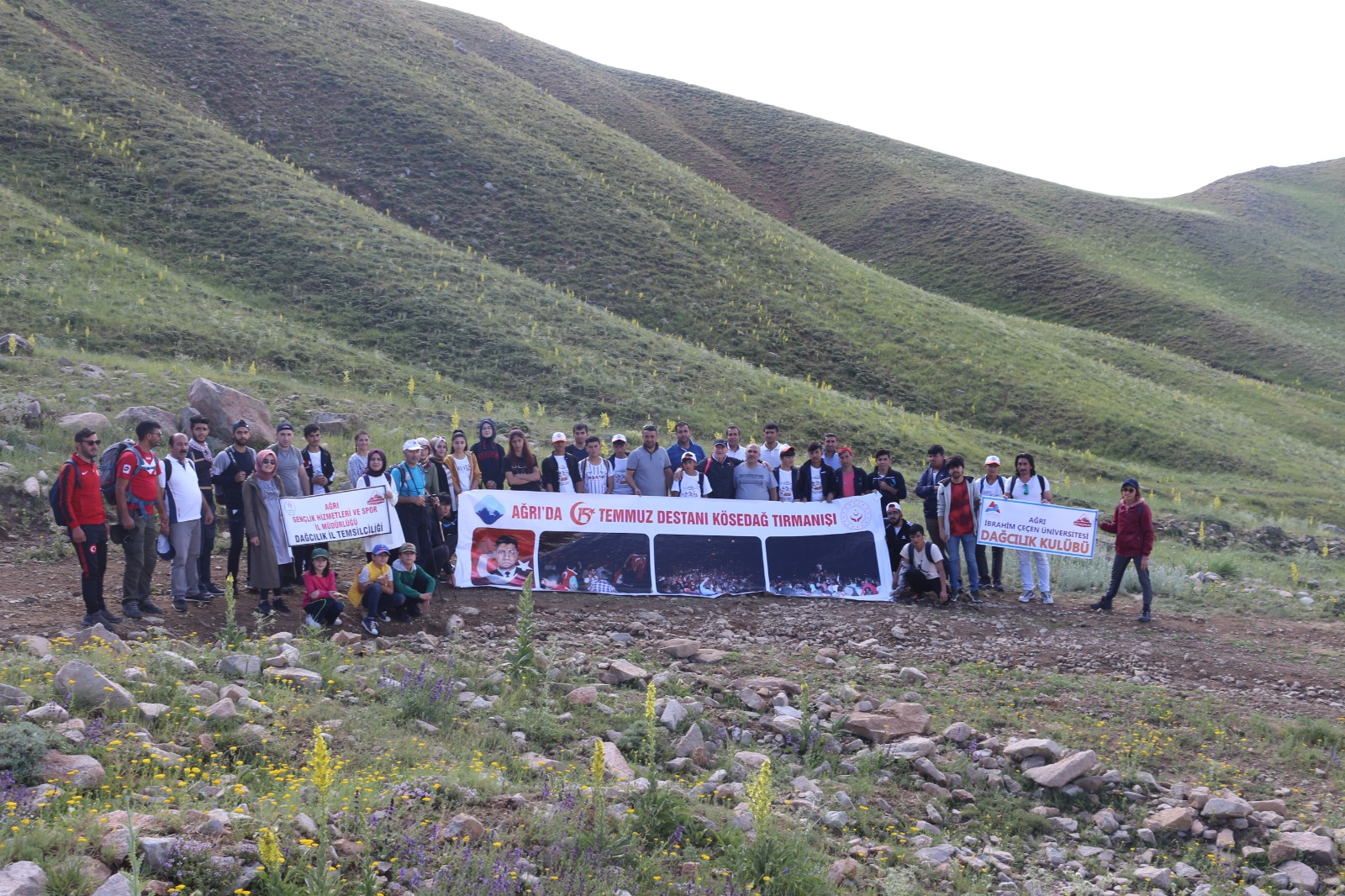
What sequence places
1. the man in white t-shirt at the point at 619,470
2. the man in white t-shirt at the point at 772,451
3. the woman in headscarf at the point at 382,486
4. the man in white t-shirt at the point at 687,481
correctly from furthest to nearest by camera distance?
the man in white t-shirt at the point at 772,451 < the man in white t-shirt at the point at 619,470 < the man in white t-shirt at the point at 687,481 < the woman in headscarf at the point at 382,486

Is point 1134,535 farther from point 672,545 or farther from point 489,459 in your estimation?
point 489,459

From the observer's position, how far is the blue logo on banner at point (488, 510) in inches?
448

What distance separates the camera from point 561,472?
39.4 feet

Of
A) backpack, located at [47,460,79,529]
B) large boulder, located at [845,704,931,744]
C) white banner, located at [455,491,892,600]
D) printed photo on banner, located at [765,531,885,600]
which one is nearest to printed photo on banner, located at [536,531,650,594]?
white banner, located at [455,491,892,600]

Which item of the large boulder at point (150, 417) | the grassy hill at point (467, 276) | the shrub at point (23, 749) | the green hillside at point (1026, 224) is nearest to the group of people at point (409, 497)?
the large boulder at point (150, 417)

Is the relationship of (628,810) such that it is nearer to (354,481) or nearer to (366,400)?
(354,481)

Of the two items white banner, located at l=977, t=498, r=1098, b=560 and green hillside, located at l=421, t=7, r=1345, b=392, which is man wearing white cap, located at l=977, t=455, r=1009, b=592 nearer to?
white banner, located at l=977, t=498, r=1098, b=560

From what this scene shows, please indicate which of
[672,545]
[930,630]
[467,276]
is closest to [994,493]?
[930,630]

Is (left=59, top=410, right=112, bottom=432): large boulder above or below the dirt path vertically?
above

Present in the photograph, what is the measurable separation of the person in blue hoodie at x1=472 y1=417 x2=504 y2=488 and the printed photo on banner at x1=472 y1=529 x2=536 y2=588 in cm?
74

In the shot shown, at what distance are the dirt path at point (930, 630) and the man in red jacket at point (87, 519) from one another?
0.29 meters

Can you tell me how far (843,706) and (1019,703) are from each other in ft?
5.72

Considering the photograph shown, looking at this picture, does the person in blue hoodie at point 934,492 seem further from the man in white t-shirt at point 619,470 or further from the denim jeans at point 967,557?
the man in white t-shirt at point 619,470

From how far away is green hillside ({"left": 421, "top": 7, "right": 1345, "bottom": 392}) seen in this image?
5494 cm
